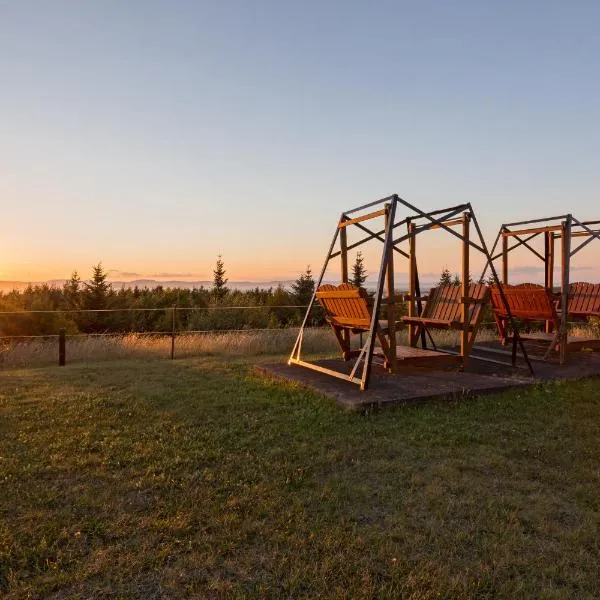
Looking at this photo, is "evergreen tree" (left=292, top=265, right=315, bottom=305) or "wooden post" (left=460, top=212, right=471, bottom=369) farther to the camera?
"evergreen tree" (left=292, top=265, right=315, bottom=305)

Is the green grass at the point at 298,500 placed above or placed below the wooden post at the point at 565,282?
below

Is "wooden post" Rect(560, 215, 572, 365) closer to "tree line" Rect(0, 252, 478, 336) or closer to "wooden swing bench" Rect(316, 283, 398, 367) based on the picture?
"wooden swing bench" Rect(316, 283, 398, 367)

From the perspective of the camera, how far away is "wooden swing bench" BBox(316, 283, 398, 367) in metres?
6.79

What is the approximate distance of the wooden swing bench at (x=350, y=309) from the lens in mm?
6793

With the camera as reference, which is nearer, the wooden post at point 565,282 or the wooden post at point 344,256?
the wooden post at point 344,256

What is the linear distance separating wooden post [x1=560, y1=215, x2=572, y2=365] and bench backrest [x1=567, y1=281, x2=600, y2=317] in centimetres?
106

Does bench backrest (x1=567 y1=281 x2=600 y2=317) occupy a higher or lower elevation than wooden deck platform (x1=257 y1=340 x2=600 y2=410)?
higher

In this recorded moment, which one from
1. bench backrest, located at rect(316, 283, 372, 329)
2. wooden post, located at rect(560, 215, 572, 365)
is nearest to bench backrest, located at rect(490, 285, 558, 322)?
wooden post, located at rect(560, 215, 572, 365)

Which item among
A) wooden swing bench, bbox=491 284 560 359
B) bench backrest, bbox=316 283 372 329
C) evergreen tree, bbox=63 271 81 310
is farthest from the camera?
evergreen tree, bbox=63 271 81 310

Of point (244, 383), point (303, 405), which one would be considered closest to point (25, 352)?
point (244, 383)

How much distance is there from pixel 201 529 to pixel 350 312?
15.0ft

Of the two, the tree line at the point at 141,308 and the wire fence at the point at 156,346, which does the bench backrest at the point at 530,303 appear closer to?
the wire fence at the point at 156,346

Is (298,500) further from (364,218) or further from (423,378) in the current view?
(364,218)

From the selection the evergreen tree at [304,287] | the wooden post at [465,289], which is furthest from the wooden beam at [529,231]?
the evergreen tree at [304,287]
